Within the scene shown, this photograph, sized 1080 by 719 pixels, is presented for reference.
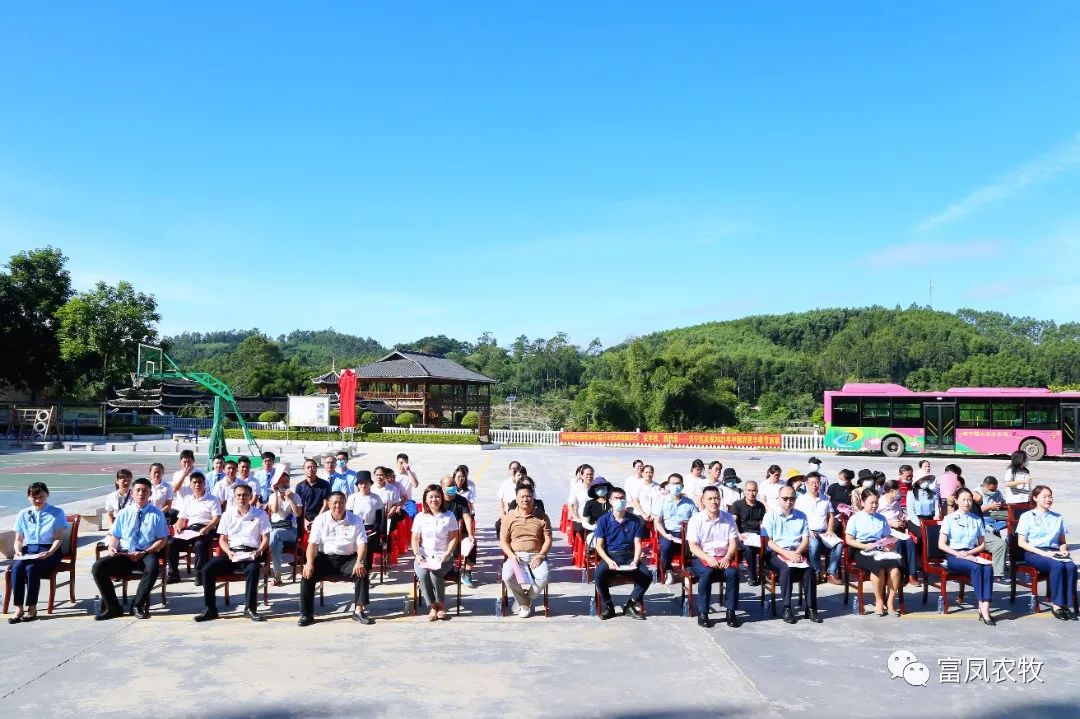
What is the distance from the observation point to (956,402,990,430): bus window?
30078 millimetres

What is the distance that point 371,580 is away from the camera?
9938 mm

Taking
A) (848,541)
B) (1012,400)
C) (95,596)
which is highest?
(1012,400)

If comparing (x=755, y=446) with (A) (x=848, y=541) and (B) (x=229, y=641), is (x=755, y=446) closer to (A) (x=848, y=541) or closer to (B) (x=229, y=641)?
(A) (x=848, y=541)

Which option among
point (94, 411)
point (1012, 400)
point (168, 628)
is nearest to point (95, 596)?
point (168, 628)

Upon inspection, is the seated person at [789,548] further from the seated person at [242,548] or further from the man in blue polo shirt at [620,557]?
the seated person at [242,548]

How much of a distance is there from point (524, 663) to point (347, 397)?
1103 inches

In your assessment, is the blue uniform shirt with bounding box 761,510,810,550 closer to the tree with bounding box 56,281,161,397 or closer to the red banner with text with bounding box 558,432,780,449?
the red banner with text with bounding box 558,432,780,449

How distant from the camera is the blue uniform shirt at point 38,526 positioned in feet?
27.0

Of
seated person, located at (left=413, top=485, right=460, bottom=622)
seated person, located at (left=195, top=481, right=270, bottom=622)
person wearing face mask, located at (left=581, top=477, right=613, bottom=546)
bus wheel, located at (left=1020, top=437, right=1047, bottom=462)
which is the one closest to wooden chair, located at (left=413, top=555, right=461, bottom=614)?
seated person, located at (left=413, top=485, right=460, bottom=622)

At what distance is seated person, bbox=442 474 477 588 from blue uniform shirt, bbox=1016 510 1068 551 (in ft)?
20.7

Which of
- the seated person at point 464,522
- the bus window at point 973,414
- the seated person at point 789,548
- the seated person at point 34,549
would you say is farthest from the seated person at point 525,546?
the bus window at point 973,414

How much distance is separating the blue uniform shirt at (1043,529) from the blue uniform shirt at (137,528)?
9.60 meters

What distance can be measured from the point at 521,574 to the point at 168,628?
3.62m

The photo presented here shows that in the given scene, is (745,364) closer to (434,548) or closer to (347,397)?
(347,397)
